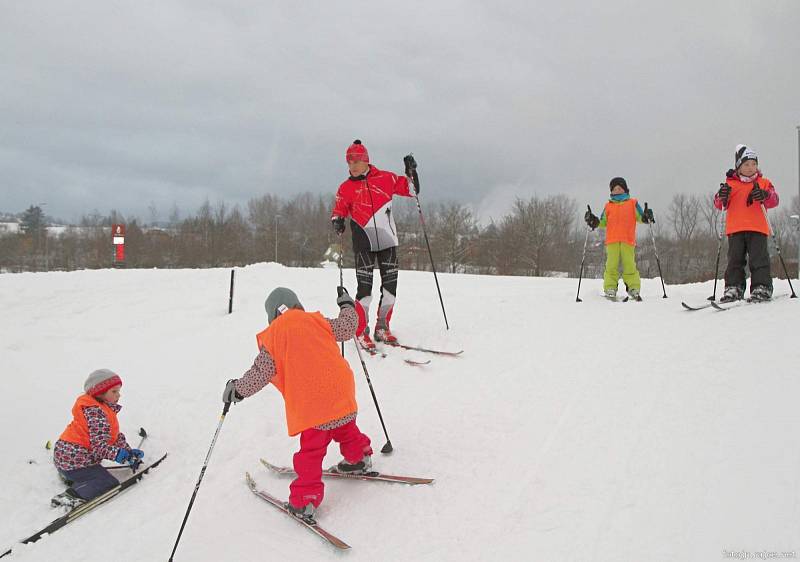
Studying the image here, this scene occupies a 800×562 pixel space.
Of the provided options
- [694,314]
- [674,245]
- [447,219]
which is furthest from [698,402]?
[674,245]

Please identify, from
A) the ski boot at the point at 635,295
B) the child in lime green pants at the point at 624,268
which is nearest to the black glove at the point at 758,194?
the child in lime green pants at the point at 624,268

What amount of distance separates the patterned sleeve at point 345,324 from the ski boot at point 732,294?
556cm

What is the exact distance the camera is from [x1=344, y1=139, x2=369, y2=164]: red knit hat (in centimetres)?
608

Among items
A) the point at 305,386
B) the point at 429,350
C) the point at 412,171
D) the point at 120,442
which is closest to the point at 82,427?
the point at 120,442

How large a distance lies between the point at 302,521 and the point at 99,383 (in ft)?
8.35

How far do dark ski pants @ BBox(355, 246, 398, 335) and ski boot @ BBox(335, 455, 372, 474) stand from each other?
2.62 meters

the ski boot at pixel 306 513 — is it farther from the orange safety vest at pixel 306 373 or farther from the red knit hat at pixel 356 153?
the red knit hat at pixel 356 153

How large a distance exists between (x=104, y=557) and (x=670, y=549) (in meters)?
3.47

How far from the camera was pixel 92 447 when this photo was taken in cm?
439

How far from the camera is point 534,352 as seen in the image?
18.7 feet

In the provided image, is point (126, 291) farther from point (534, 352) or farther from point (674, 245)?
point (674, 245)

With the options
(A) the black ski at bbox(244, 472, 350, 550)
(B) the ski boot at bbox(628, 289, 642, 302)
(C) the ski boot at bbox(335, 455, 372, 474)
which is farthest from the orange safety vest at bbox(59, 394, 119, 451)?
(B) the ski boot at bbox(628, 289, 642, 302)

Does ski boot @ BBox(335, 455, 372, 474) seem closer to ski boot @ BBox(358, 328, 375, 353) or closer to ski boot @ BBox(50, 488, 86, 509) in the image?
ski boot @ BBox(50, 488, 86, 509)

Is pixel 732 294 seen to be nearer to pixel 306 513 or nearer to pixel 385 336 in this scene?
pixel 385 336
